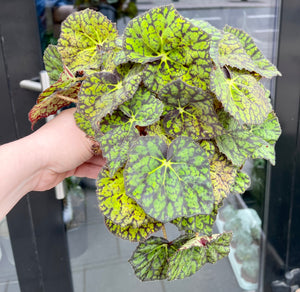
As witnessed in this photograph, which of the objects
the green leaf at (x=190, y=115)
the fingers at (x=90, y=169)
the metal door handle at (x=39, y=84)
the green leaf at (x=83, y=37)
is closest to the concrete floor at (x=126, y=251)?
the metal door handle at (x=39, y=84)

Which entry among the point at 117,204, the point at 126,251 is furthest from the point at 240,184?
the point at 126,251

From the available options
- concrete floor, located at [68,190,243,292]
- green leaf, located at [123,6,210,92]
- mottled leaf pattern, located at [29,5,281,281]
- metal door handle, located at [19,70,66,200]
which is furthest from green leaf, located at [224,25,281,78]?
concrete floor, located at [68,190,243,292]

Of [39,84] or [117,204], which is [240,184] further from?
[39,84]

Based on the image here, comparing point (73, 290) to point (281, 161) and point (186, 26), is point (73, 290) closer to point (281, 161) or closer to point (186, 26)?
point (281, 161)

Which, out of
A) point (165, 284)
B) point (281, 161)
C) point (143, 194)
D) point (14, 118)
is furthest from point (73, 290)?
point (143, 194)

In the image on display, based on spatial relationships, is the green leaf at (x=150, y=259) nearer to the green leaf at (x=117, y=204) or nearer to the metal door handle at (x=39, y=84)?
the green leaf at (x=117, y=204)

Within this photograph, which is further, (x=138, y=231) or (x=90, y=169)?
(x=90, y=169)

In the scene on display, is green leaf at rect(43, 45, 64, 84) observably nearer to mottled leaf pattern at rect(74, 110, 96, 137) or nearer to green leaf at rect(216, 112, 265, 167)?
mottled leaf pattern at rect(74, 110, 96, 137)
